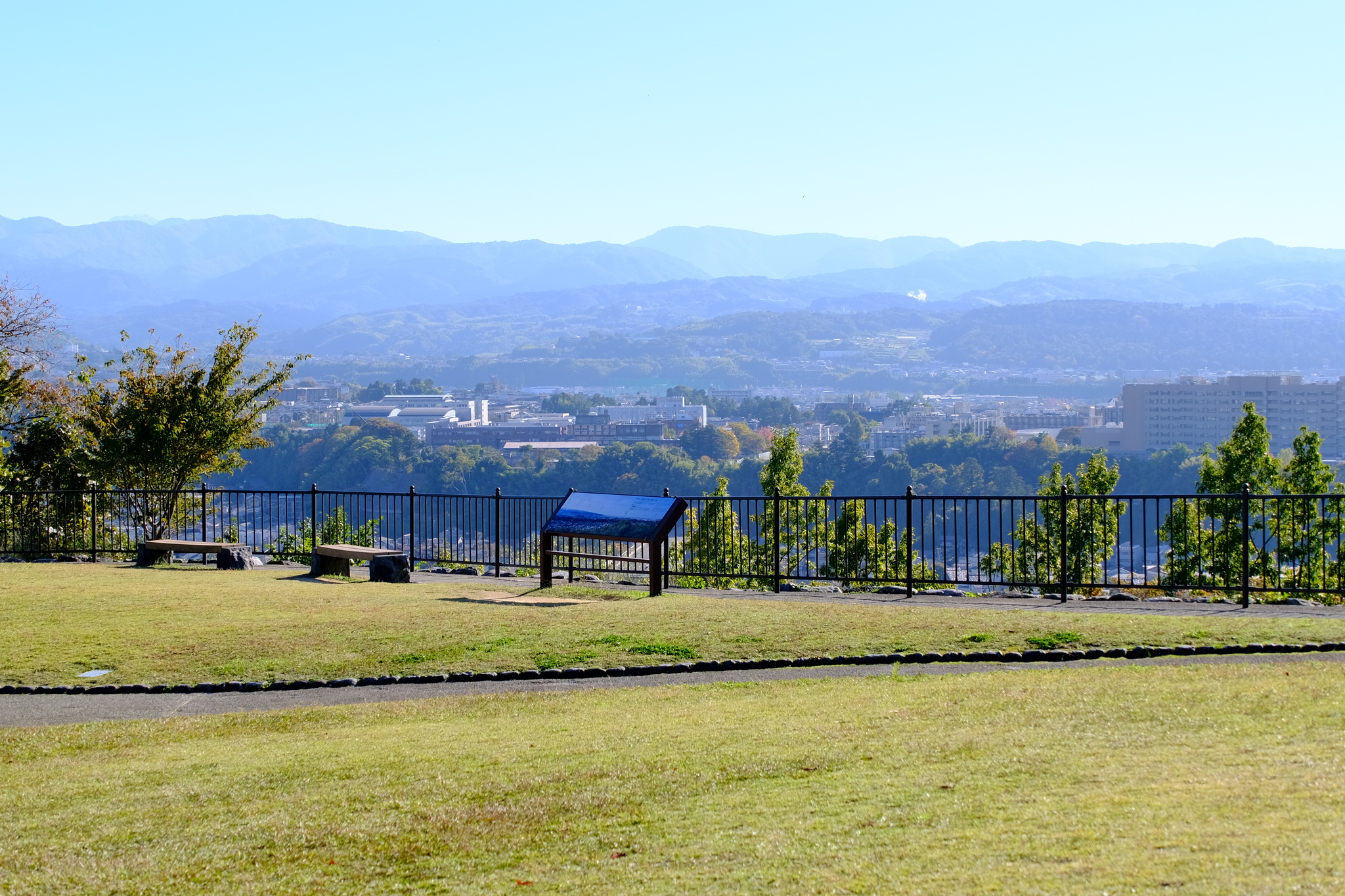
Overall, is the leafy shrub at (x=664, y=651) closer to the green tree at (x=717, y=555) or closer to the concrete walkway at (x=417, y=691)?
the concrete walkway at (x=417, y=691)

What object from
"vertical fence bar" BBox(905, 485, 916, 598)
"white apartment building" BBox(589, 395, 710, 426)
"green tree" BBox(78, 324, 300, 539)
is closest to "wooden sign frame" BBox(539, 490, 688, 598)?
"vertical fence bar" BBox(905, 485, 916, 598)

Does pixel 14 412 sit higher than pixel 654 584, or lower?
higher

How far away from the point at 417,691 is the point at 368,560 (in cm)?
700

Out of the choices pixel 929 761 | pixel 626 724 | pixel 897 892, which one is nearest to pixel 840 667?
pixel 626 724

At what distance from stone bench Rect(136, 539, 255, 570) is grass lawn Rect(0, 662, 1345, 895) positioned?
29.8ft

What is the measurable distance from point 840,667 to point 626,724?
246cm

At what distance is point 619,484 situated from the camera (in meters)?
89.0

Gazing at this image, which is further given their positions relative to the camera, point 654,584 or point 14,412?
point 14,412

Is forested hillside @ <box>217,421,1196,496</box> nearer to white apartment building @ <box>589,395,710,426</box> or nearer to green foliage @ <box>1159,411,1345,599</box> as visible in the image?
white apartment building @ <box>589,395,710,426</box>

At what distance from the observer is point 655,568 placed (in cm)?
1312

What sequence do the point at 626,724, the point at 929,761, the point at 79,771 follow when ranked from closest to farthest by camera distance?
1. the point at 929,761
2. the point at 79,771
3. the point at 626,724

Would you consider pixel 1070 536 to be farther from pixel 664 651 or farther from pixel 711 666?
pixel 711 666

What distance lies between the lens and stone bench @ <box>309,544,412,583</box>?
1488 centimetres

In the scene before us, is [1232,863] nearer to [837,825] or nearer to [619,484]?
[837,825]
